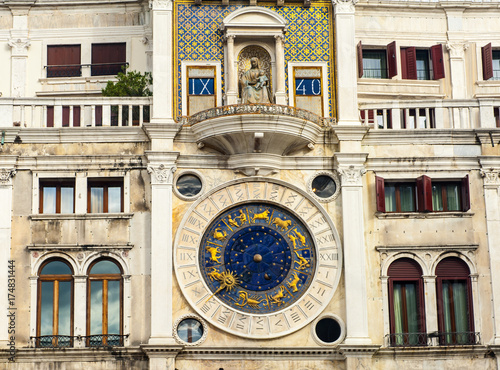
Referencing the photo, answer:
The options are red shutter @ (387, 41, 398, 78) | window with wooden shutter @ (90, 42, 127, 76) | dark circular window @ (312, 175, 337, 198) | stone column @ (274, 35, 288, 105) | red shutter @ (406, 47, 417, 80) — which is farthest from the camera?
red shutter @ (406, 47, 417, 80)

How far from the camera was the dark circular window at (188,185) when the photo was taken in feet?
105

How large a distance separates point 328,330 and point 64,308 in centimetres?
715

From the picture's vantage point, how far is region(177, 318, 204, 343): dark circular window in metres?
30.9

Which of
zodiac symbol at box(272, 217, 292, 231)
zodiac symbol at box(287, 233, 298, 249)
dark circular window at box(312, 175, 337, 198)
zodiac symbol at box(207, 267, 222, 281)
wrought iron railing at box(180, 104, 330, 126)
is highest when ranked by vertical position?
wrought iron railing at box(180, 104, 330, 126)

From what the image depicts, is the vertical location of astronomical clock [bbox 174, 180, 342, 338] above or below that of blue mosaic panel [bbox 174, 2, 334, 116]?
below

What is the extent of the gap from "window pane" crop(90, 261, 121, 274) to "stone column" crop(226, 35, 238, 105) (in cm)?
554

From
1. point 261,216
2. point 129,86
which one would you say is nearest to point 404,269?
point 261,216

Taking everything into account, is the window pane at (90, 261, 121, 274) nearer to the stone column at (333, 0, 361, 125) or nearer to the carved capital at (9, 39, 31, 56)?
the stone column at (333, 0, 361, 125)

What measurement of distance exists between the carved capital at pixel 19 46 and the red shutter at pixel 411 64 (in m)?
12.0

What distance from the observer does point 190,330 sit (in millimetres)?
31031

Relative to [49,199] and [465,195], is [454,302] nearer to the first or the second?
[465,195]

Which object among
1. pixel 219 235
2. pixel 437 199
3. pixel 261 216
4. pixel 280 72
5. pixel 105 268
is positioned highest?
pixel 280 72

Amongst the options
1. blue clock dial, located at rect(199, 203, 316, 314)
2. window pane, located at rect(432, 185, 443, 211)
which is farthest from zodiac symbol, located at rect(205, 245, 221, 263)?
window pane, located at rect(432, 185, 443, 211)

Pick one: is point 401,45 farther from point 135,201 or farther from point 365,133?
point 135,201
